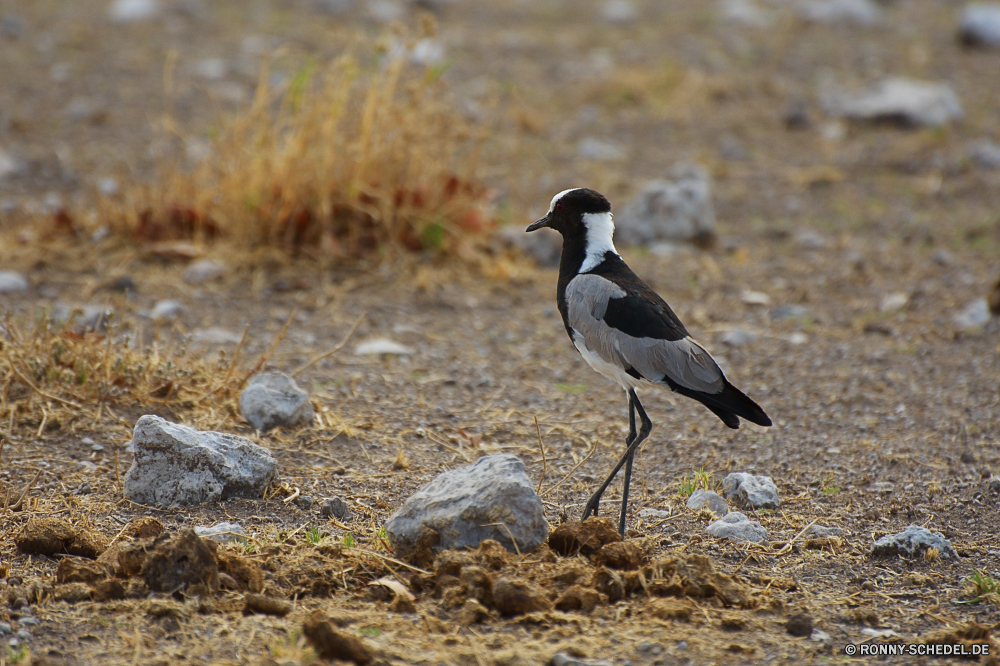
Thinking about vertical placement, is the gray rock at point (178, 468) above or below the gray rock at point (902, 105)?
below

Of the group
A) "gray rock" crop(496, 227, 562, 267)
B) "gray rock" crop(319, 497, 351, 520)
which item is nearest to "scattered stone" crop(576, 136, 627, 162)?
"gray rock" crop(496, 227, 562, 267)

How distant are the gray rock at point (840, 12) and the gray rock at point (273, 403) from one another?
10.9 meters

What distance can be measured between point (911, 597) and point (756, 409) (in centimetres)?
77

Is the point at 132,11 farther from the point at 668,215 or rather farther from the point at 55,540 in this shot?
the point at 55,540

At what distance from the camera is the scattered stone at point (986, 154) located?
28.3 ft

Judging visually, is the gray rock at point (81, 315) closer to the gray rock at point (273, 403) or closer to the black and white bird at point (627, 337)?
the gray rock at point (273, 403)

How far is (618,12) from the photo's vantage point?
12.8 metres

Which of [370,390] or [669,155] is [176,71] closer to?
[669,155]

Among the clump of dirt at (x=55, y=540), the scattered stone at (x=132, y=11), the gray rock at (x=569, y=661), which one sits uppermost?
the scattered stone at (x=132, y=11)

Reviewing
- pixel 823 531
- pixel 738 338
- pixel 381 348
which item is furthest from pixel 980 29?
pixel 823 531

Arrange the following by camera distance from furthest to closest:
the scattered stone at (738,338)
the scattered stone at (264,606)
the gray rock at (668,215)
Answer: the gray rock at (668,215)
the scattered stone at (738,338)
the scattered stone at (264,606)

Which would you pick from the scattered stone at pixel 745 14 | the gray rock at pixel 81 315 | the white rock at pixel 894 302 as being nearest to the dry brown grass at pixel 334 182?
the gray rock at pixel 81 315

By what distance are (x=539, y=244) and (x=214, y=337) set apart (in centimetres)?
246

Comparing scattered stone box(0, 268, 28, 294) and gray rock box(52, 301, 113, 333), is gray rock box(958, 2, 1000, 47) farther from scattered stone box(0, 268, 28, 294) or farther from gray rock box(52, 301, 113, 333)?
scattered stone box(0, 268, 28, 294)
